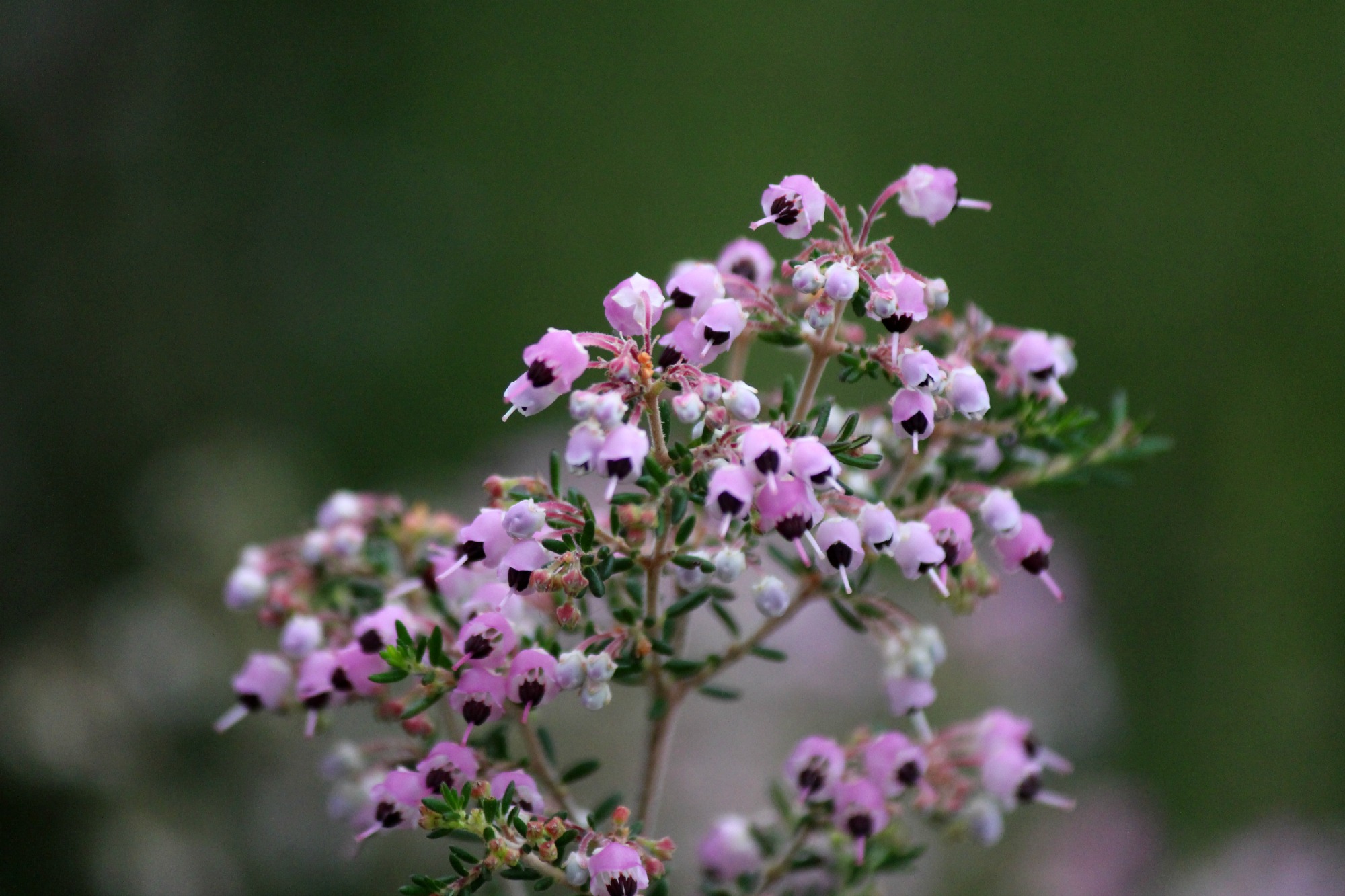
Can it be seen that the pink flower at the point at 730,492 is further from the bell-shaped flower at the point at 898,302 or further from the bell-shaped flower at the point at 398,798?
the bell-shaped flower at the point at 398,798

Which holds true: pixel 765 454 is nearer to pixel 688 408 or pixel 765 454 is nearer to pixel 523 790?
pixel 688 408

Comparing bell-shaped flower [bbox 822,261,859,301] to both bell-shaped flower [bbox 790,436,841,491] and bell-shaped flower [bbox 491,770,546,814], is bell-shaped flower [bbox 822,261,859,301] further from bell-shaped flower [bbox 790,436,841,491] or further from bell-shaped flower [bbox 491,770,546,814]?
bell-shaped flower [bbox 491,770,546,814]

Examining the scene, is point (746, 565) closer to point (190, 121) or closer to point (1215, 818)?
point (1215, 818)

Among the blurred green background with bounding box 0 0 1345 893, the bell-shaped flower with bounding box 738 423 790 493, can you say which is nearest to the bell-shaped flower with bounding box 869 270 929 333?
the bell-shaped flower with bounding box 738 423 790 493

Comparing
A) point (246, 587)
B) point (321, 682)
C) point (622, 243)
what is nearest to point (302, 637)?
point (321, 682)

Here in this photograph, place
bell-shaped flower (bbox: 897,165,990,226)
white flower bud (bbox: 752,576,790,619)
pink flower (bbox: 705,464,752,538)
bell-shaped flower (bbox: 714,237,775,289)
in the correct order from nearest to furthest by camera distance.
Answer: pink flower (bbox: 705,464,752,538), white flower bud (bbox: 752,576,790,619), bell-shaped flower (bbox: 897,165,990,226), bell-shaped flower (bbox: 714,237,775,289)

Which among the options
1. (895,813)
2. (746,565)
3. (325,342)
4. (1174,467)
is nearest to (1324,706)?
(1174,467)

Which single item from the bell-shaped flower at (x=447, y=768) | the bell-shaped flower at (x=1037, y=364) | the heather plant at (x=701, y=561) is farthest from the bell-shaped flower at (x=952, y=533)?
the bell-shaped flower at (x=447, y=768)
